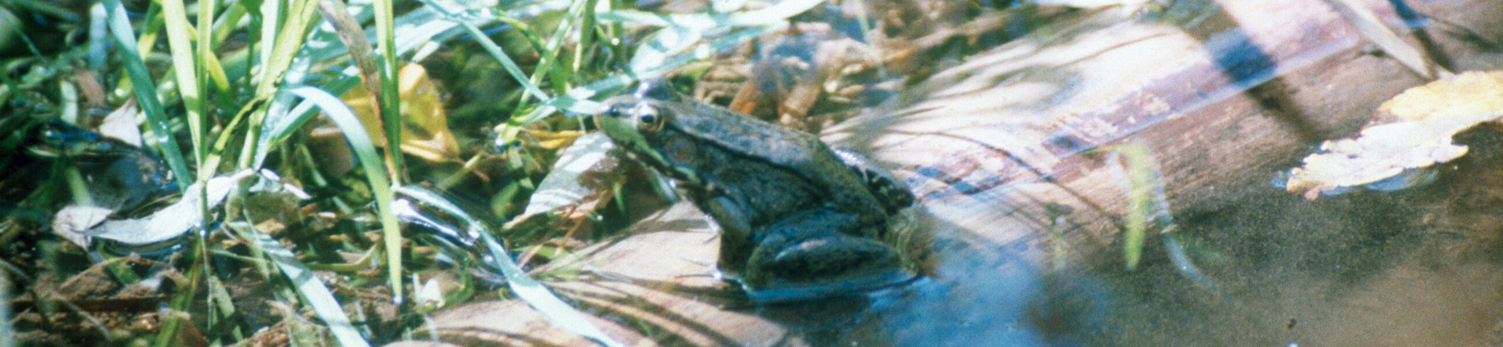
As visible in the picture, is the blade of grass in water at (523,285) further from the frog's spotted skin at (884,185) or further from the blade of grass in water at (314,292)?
the frog's spotted skin at (884,185)

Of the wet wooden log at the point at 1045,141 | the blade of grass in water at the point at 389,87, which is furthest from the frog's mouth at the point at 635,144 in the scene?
the blade of grass in water at the point at 389,87

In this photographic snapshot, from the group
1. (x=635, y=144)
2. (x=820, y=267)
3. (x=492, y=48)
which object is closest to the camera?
(x=820, y=267)

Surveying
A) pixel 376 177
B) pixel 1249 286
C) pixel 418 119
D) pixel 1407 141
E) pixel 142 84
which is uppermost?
pixel 142 84

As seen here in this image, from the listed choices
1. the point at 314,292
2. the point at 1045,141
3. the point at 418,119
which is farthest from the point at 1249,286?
the point at 418,119

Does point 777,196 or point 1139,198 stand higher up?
point 777,196

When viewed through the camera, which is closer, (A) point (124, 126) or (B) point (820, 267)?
(B) point (820, 267)

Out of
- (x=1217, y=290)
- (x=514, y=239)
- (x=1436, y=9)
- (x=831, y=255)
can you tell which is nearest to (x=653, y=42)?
(x=514, y=239)

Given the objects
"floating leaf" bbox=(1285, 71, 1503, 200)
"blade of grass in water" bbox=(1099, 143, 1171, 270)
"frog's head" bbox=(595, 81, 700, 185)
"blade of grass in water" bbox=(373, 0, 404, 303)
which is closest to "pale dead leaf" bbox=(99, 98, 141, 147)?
"blade of grass in water" bbox=(373, 0, 404, 303)

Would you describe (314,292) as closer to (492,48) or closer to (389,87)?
(389,87)
